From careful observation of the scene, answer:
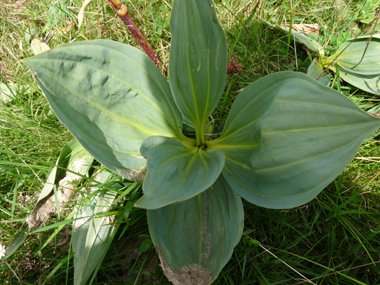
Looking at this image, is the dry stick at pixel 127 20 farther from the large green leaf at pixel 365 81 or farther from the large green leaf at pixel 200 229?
the large green leaf at pixel 365 81

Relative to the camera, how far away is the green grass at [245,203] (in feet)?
4.64

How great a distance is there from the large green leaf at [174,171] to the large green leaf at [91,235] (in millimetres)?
474

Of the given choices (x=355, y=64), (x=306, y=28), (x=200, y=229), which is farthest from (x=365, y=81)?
(x=200, y=229)

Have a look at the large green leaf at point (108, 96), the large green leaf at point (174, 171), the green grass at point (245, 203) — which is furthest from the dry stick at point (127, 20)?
the large green leaf at point (174, 171)

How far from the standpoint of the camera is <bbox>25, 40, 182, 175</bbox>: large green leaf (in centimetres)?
106

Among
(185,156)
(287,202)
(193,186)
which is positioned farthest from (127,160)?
(287,202)

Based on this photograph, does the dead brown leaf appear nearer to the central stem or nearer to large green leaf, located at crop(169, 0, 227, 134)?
large green leaf, located at crop(169, 0, 227, 134)

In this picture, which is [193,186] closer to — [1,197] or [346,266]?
[346,266]

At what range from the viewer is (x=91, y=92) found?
3.75 ft

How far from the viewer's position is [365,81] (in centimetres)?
172

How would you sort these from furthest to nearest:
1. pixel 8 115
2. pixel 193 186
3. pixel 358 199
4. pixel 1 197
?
pixel 8 115, pixel 1 197, pixel 358 199, pixel 193 186

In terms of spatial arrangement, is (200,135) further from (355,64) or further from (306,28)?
(306,28)

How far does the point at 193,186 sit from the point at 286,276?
0.82m

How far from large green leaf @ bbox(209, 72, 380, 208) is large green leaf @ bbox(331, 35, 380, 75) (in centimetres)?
93
